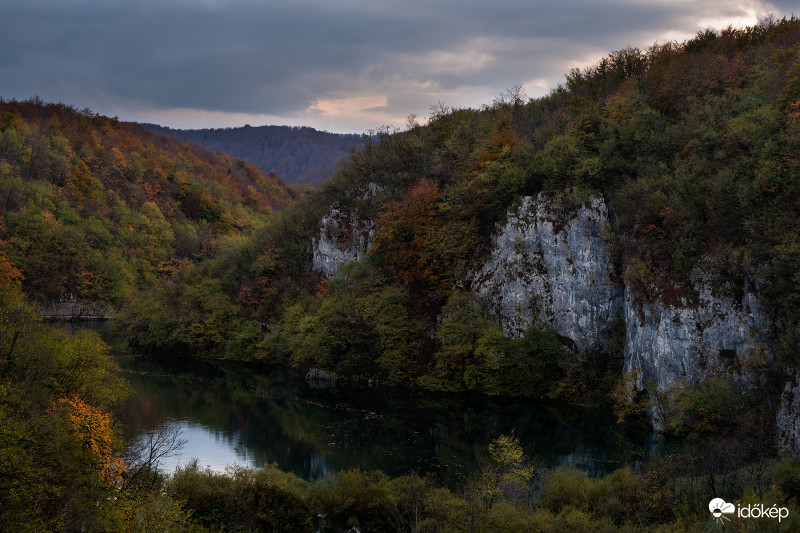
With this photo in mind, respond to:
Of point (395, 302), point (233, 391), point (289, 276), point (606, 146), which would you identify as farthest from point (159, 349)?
point (606, 146)

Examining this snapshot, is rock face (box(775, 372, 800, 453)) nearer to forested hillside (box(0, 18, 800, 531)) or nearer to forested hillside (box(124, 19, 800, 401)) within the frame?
forested hillside (box(0, 18, 800, 531))

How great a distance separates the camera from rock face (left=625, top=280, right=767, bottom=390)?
29.2m

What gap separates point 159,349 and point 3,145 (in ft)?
161

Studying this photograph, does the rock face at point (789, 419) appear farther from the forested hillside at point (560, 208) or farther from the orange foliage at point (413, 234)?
the orange foliage at point (413, 234)

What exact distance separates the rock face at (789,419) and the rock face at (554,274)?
15405 mm

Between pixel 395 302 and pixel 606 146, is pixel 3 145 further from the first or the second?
pixel 606 146

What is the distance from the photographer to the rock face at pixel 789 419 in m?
23.4

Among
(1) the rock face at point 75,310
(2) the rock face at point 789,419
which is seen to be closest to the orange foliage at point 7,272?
(1) the rock face at point 75,310

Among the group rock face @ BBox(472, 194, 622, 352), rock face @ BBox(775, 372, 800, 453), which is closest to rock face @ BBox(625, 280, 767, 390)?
rock face @ BBox(775, 372, 800, 453)

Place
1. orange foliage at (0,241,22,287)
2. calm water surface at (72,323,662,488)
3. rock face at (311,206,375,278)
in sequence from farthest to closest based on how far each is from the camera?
rock face at (311,206,375,278)
orange foliage at (0,241,22,287)
calm water surface at (72,323,662,488)

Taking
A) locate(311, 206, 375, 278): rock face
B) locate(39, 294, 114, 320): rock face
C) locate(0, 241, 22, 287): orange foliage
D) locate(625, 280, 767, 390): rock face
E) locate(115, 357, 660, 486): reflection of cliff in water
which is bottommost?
locate(115, 357, 660, 486): reflection of cliff in water

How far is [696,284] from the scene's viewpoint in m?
31.9

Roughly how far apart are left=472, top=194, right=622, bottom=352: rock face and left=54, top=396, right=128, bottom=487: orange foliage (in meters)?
28.3

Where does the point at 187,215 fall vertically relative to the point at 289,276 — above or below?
above
